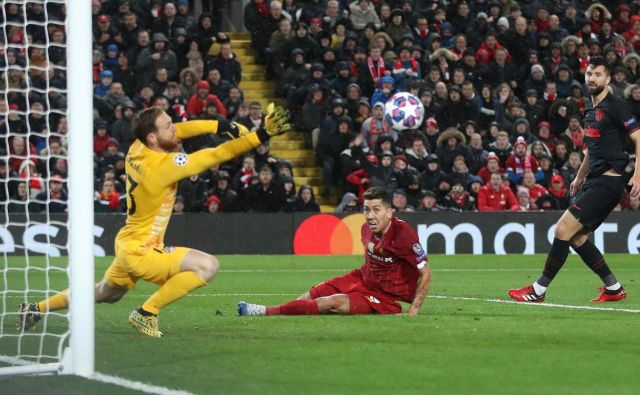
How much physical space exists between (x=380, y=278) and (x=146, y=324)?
219 cm

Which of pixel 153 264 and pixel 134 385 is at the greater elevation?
pixel 153 264

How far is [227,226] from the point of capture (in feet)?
65.0

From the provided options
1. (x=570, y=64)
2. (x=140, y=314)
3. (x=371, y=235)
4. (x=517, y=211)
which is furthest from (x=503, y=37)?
(x=140, y=314)

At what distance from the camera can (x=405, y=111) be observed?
2088 centimetres

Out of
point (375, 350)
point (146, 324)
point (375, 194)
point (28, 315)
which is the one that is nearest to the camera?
point (375, 350)

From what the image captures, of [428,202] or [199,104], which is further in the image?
[199,104]

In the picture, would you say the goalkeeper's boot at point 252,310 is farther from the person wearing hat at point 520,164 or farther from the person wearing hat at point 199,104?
the person wearing hat at point 520,164

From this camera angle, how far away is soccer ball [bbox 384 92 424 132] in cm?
2084

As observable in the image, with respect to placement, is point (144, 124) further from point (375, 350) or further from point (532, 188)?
point (532, 188)

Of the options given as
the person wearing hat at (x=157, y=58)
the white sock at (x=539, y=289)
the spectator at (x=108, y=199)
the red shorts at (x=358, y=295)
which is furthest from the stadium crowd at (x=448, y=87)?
the red shorts at (x=358, y=295)

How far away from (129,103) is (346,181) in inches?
158

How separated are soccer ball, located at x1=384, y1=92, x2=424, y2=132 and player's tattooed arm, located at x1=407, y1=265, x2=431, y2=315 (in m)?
11.6

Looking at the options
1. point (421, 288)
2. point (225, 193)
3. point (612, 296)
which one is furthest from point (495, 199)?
point (421, 288)

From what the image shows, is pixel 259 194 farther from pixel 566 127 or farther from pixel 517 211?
pixel 566 127
